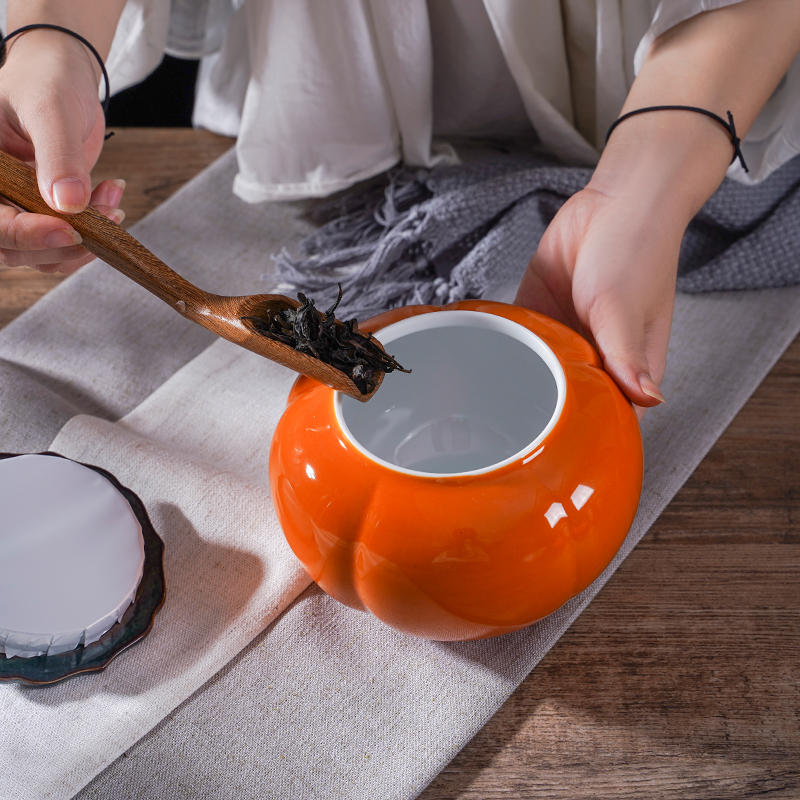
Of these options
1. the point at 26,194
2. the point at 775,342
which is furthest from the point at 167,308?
the point at 775,342

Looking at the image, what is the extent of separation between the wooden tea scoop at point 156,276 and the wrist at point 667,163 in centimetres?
28

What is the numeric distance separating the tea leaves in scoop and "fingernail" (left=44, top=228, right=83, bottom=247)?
0.44ft

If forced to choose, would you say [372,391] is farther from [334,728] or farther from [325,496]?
[334,728]

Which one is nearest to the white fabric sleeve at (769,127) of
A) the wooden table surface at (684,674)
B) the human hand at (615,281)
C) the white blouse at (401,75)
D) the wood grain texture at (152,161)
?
the white blouse at (401,75)

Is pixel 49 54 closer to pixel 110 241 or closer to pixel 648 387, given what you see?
pixel 110 241

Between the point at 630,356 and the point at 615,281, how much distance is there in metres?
0.08

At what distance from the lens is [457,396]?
0.54m

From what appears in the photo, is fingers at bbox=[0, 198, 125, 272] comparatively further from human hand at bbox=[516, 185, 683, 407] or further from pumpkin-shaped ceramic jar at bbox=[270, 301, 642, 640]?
human hand at bbox=[516, 185, 683, 407]

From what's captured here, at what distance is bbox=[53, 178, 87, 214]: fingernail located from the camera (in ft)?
1.50

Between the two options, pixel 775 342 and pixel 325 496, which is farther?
pixel 775 342

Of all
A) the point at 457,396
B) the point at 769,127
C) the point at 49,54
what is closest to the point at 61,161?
the point at 49,54

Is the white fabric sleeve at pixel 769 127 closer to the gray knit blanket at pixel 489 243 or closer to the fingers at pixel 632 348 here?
the gray knit blanket at pixel 489 243

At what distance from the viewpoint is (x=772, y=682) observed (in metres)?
0.47

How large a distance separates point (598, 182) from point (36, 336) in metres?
0.53
